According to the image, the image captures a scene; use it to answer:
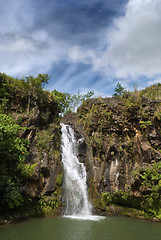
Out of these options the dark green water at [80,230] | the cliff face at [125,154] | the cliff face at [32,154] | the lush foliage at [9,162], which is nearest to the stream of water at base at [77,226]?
the dark green water at [80,230]

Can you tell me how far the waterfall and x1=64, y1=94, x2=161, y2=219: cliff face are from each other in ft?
2.06

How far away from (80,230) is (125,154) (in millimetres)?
7285

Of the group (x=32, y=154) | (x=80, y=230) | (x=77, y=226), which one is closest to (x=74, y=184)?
(x=32, y=154)

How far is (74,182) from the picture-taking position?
15133 mm

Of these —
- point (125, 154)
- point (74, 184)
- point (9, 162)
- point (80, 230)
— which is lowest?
point (80, 230)

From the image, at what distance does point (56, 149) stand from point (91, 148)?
3.20 m

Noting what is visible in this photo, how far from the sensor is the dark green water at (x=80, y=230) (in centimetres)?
883

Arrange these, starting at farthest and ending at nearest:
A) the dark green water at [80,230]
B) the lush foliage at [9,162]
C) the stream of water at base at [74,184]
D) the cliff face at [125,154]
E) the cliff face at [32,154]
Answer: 1. the stream of water at base at [74,184]
2. the cliff face at [125,154]
3. the cliff face at [32,154]
4. the lush foliage at [9,162]
5. the dark green water at [80,230]

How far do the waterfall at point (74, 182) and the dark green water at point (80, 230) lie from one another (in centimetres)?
191

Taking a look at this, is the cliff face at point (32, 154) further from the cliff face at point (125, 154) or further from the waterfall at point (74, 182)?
the cliff face at point (125, 154)

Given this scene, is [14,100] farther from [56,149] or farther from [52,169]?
[52,169]

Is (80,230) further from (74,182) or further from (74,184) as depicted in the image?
(74,182)

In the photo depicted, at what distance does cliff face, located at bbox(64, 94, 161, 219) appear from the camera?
13.2 m

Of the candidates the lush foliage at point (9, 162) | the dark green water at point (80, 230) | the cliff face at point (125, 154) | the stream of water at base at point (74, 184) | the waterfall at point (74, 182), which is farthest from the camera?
the waterfall at point (74, 182)
